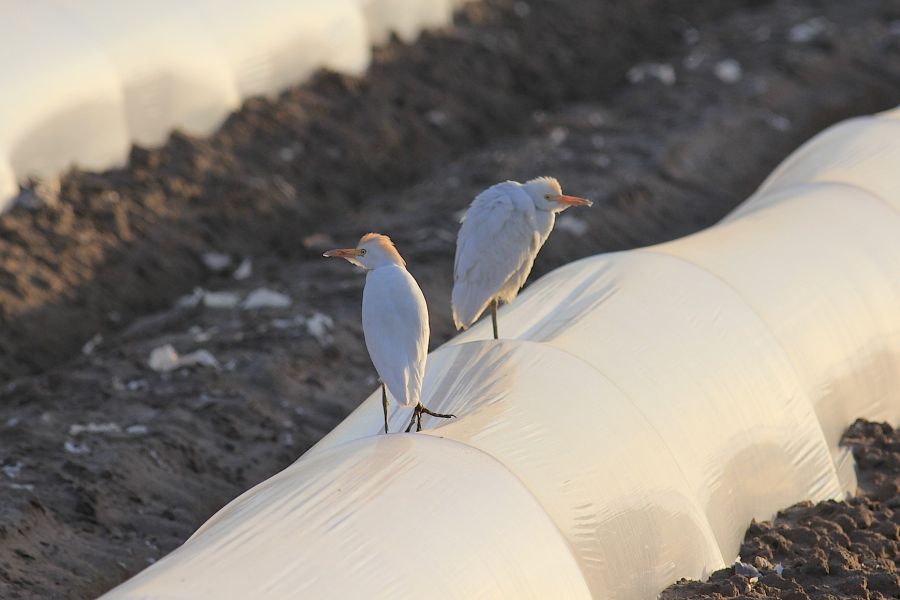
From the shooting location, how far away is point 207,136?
34.8ft

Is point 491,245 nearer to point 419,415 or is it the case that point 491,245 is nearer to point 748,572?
point 419,415

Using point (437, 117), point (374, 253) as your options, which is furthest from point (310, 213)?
point (374, 253)

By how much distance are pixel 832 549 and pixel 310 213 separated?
559 centimetres

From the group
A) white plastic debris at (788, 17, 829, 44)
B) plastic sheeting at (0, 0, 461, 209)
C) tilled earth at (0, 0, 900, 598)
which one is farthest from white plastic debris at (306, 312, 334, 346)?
white plastic debris at (788, 17, 829, 44)

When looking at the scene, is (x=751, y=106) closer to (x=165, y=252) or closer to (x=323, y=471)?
(x=165, y=252)

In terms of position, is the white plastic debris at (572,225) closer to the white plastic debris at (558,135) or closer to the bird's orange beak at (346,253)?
the white plastic debris at (558,135)

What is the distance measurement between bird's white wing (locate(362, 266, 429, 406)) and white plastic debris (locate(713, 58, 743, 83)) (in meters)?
8.11

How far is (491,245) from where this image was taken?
5961 mm

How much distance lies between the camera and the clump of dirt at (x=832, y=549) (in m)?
5.43

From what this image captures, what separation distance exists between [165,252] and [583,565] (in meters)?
5.31

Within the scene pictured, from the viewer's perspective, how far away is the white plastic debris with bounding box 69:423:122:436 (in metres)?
6.88

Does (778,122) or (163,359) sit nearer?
(163,359)

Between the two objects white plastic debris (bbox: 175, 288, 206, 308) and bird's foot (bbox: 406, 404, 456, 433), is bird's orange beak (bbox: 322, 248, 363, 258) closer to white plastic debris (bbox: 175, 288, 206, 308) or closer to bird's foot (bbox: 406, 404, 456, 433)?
bird's foot (bbox: 406, 404, 456, 433)

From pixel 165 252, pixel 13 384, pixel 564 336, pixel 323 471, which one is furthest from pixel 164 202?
pixel 323 471
